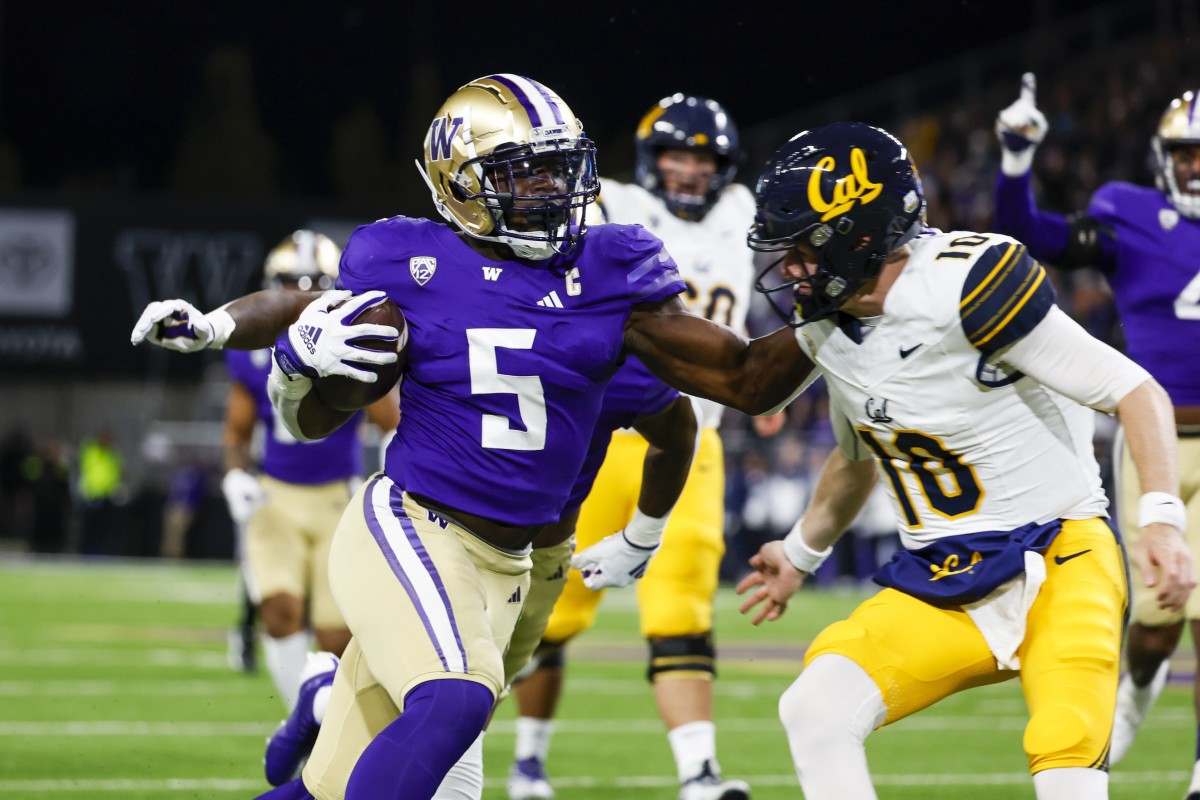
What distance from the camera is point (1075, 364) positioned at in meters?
3.11

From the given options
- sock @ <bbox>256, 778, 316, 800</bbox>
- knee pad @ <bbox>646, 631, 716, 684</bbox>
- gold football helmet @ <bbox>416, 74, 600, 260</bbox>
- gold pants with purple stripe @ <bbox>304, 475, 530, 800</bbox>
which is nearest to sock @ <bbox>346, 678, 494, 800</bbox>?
gold pants with purple stripe @ <bbox>304, 475, 530, 800</bbox>

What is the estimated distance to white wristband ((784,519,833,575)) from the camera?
365 cm

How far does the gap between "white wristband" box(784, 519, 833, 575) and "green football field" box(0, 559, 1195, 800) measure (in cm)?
185

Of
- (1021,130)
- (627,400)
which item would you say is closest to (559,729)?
(627,400)

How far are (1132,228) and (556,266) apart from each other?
101 inches

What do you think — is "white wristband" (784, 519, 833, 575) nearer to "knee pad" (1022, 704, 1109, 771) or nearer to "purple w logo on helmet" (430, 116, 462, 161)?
"knee pad" (1022, 704, 1109, 771)

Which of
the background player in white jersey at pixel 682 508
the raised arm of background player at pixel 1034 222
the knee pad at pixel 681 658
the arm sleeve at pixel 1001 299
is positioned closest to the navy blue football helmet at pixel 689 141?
the background player in white jersey at pixel 682 508

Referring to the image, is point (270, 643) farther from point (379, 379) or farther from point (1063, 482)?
point (1063, 482)

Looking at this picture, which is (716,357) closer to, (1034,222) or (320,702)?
(320,702)

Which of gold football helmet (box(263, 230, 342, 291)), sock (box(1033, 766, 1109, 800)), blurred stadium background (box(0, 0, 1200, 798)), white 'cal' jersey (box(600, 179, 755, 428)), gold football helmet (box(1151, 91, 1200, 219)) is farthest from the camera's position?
blurred stadium background (box(0, 0, 1200, 798))

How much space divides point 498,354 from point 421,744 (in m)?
0.81

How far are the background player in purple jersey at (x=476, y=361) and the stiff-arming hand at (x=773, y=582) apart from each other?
394 millimetres

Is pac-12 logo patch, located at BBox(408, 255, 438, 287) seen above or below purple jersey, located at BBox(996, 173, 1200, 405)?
above

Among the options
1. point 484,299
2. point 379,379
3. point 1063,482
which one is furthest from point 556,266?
point 1063,482
